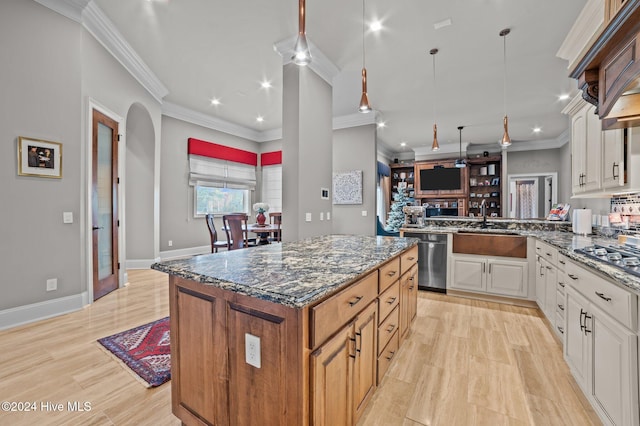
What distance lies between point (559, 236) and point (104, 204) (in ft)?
17.7

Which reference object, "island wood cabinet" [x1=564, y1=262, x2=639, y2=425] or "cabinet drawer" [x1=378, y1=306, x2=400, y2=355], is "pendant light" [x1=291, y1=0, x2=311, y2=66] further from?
"island wood cabinet" [x1=564, y1=262, x2=639, y2=425]

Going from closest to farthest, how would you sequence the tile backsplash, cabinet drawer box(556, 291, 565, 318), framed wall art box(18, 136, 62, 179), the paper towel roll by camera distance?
cabinet drawer box(556, 291, 565, 318) < the tile backsplash < framed wall art box(18, 136, 62, 179) < the paper towel roll

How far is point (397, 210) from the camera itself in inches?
338

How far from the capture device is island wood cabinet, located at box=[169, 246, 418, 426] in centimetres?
99

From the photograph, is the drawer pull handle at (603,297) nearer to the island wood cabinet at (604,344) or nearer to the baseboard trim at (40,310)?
the island wood cabinet at (604,344)

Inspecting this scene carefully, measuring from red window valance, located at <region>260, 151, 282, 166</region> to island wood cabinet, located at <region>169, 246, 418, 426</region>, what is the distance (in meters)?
6.24

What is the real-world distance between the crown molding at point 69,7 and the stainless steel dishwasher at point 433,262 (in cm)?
466

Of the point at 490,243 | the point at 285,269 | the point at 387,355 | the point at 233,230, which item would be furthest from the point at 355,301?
the point at 233,230

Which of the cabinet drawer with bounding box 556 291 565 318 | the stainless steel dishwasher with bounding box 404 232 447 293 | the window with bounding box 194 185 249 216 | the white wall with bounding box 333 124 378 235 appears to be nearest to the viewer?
the cabinet drawer with bounding box 556 291 565 318

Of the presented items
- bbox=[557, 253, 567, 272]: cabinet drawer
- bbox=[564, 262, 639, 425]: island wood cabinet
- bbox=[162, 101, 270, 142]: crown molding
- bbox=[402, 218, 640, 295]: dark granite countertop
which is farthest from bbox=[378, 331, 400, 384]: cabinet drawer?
bbox=[162, 101, 270, 142]: crown molding

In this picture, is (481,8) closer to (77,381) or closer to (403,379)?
(403,379)

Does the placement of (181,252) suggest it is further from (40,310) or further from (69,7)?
(69,7)

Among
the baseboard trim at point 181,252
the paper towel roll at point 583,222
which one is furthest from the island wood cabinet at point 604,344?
the baseboard trim at point 181,252

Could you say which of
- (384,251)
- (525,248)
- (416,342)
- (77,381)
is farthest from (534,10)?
(77,381)
